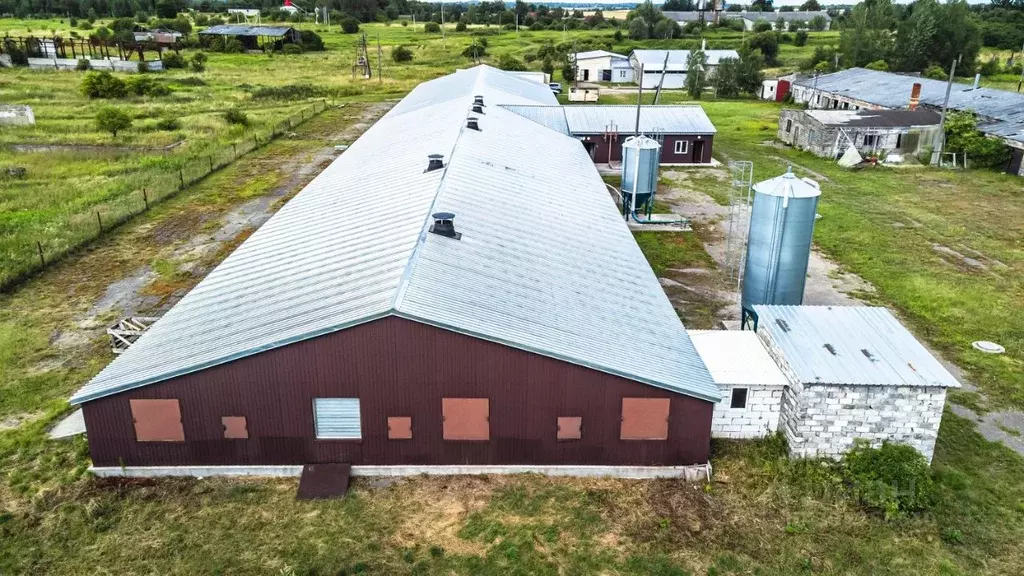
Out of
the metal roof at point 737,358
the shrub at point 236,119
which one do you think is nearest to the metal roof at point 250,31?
the shrub at point 236,119

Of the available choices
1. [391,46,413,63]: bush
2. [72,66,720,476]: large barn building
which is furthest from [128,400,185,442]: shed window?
[391,46,413,63]: bush

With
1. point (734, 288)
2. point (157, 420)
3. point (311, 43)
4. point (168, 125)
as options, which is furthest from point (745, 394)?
point (311, 43)

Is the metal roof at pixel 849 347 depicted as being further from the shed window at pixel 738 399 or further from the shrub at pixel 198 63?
the shrub at pixel 198 63

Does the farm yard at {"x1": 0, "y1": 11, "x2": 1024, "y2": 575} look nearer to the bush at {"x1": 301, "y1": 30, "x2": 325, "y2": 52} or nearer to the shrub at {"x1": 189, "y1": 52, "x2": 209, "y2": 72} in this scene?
the shrub at {"x1": 189, "y1": 52, "x2": 209, "y2": 72}

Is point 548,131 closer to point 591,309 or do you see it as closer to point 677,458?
point 591,309

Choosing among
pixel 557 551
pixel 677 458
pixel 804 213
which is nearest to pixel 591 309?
pixel 677 458

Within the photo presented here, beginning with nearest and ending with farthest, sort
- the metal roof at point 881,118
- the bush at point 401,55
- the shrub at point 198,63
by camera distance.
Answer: the metal roof at point 881,118 < the shrub at point 198,63 < the bush at point 401,55
